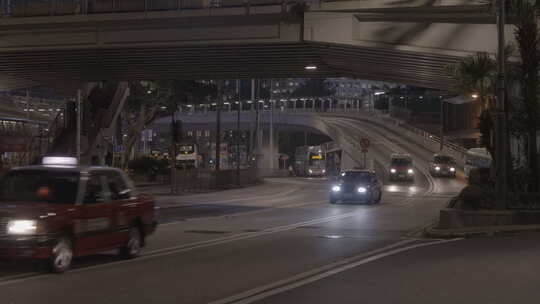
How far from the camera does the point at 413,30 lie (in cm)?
2709

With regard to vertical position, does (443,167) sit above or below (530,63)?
below

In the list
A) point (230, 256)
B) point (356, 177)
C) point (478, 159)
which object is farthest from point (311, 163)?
point (230, 256)

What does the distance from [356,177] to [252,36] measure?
9.76m

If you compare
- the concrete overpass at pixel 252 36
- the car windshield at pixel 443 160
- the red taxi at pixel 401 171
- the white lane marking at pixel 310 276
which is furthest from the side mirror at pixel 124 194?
the car windshield at pixel 443 160

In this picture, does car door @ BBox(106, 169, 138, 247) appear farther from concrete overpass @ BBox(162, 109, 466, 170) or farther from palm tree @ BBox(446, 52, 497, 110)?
concrete overpass @ BBox(162, 109, 466, 170)

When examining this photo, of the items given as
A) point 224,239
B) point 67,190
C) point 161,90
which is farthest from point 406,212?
point 161,90

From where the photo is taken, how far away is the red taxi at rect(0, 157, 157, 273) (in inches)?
447

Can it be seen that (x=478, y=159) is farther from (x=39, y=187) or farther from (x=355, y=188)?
(x=39, y=187)

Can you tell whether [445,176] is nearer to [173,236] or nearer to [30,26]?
[30,26]

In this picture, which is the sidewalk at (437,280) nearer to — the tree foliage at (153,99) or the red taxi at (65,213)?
the red taxi at (65,213)

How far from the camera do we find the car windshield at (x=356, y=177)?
34.7 meters

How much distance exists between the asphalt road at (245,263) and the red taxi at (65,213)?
402 millimetres

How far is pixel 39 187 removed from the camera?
40.7 ft

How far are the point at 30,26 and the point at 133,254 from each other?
19.1 metres
